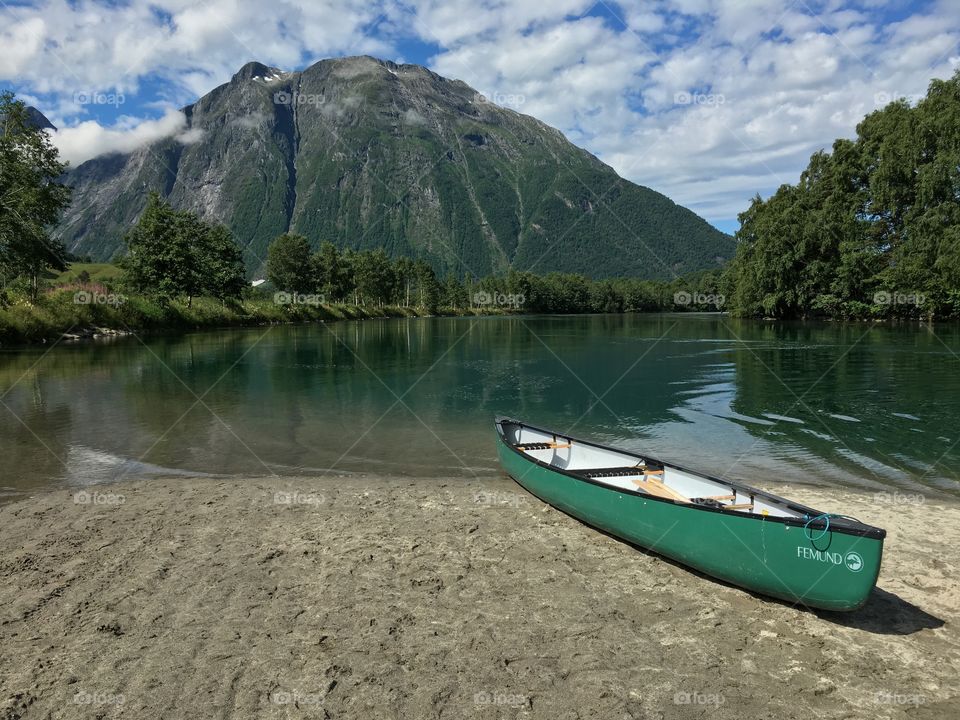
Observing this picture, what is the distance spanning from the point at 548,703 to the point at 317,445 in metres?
13.9

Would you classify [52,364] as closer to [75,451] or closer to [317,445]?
[75,451]

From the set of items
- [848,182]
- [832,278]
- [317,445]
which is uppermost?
[848,182]

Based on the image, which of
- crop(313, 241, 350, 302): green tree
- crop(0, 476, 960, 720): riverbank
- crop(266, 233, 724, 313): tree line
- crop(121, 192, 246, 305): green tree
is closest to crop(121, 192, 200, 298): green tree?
crop(121, 192, 246, 305): green tree

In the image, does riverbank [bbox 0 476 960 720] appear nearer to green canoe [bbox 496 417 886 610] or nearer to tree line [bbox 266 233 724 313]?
green canoe [bbox 496 417 886 610]

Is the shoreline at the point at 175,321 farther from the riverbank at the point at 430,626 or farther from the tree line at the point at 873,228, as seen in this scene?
the tree line at the point at 873,228

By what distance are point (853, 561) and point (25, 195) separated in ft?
199

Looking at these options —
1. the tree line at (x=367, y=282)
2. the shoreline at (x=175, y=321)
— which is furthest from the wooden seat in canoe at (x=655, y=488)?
the tree line at (x=367, y=282)

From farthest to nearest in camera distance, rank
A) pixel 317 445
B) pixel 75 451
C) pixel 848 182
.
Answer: pixel 848 182 → pixel 317 445 → pixel 75 451

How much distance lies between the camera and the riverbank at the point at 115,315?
4762 centimetres

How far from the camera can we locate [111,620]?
25.0 ft

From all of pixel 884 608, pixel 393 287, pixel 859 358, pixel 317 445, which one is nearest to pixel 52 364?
pixel 317 445

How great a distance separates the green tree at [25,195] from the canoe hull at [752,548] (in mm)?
55642

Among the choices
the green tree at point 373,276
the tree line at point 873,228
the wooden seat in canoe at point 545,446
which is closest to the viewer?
the wooden seat in canoe at point 545,446

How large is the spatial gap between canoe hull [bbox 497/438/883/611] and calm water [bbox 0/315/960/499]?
6.10 meters
